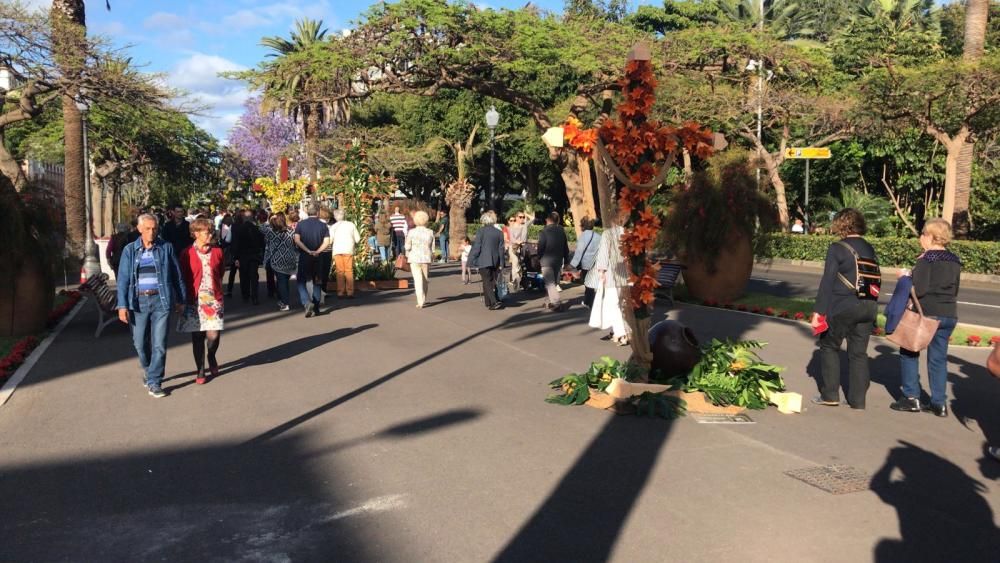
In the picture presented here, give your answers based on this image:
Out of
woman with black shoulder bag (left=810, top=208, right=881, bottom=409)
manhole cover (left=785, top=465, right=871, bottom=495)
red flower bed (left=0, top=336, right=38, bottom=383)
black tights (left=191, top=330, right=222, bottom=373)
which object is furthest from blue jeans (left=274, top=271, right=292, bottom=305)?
manhole cover (left=785, top=465, right=871, bottom=495)

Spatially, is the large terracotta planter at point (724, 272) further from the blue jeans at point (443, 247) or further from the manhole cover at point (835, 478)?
the blue jeans at point (443, 247)

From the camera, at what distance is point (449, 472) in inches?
223

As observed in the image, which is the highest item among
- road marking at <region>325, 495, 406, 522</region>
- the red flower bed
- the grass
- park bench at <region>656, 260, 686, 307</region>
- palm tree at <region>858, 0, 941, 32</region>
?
palm tree at <region>858, 0, 941, 32</region>

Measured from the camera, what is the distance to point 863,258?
7.37 metres

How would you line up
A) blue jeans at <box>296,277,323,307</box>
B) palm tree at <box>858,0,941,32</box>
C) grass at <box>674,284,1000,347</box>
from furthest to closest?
palm tree at <box>858,0,941,32</box>
blue jeans at <box>296,277,323,307</box>
grass at <box>674,284,1000,347</box>

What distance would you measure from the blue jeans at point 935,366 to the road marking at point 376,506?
477 cm

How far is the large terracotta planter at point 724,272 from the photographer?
1481cm

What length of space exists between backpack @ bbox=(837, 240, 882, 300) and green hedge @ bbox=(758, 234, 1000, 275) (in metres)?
11.0

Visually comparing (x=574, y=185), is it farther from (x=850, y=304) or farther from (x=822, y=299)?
(x=850, y=304)

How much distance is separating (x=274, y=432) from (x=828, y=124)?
29464mm

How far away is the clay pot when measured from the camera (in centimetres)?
777

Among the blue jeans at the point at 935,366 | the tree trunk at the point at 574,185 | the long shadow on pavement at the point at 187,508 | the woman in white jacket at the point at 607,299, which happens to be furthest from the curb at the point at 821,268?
the long shadow on pavement at the point at 187,508

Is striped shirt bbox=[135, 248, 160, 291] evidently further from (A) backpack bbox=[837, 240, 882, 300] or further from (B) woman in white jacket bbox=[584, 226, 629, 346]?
(A) backpack bbox=[837, 240, 882, 300]

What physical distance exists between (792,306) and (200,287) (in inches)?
382
